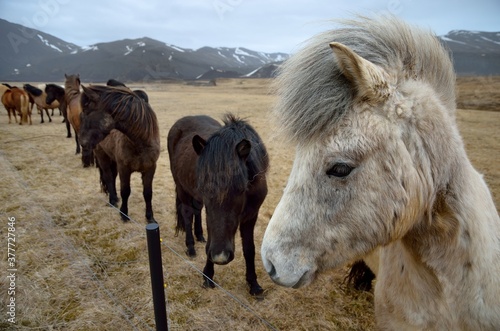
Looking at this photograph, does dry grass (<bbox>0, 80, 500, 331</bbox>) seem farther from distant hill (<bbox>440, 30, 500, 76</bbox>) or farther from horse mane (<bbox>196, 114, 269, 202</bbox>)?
distant hill (<bbox>440, 30, 500, 76</bbox>)

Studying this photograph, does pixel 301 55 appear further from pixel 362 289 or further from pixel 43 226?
pixel 43 226

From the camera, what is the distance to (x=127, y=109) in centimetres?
458

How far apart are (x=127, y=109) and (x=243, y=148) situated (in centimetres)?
276

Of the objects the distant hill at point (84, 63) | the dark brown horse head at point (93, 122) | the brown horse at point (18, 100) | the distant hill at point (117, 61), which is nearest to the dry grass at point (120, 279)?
the dark brown horse head at point (93, 122)

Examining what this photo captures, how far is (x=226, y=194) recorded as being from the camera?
8.93 ft

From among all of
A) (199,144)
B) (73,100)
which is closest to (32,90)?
(73,100)

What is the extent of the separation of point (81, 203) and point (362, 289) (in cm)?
561

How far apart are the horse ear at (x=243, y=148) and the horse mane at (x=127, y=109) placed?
2.55m

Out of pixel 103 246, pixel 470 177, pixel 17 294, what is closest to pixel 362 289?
Answer: pixel 470 177

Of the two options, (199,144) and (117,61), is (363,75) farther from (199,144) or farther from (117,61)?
(117,61)

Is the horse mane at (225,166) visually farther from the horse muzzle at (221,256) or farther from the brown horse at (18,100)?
the brown horse at (18,100)

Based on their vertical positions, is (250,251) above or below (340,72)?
below

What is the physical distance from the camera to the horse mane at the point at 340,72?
3.84 feet

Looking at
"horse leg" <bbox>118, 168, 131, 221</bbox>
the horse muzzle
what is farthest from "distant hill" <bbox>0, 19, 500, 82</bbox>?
the horse muzzle
